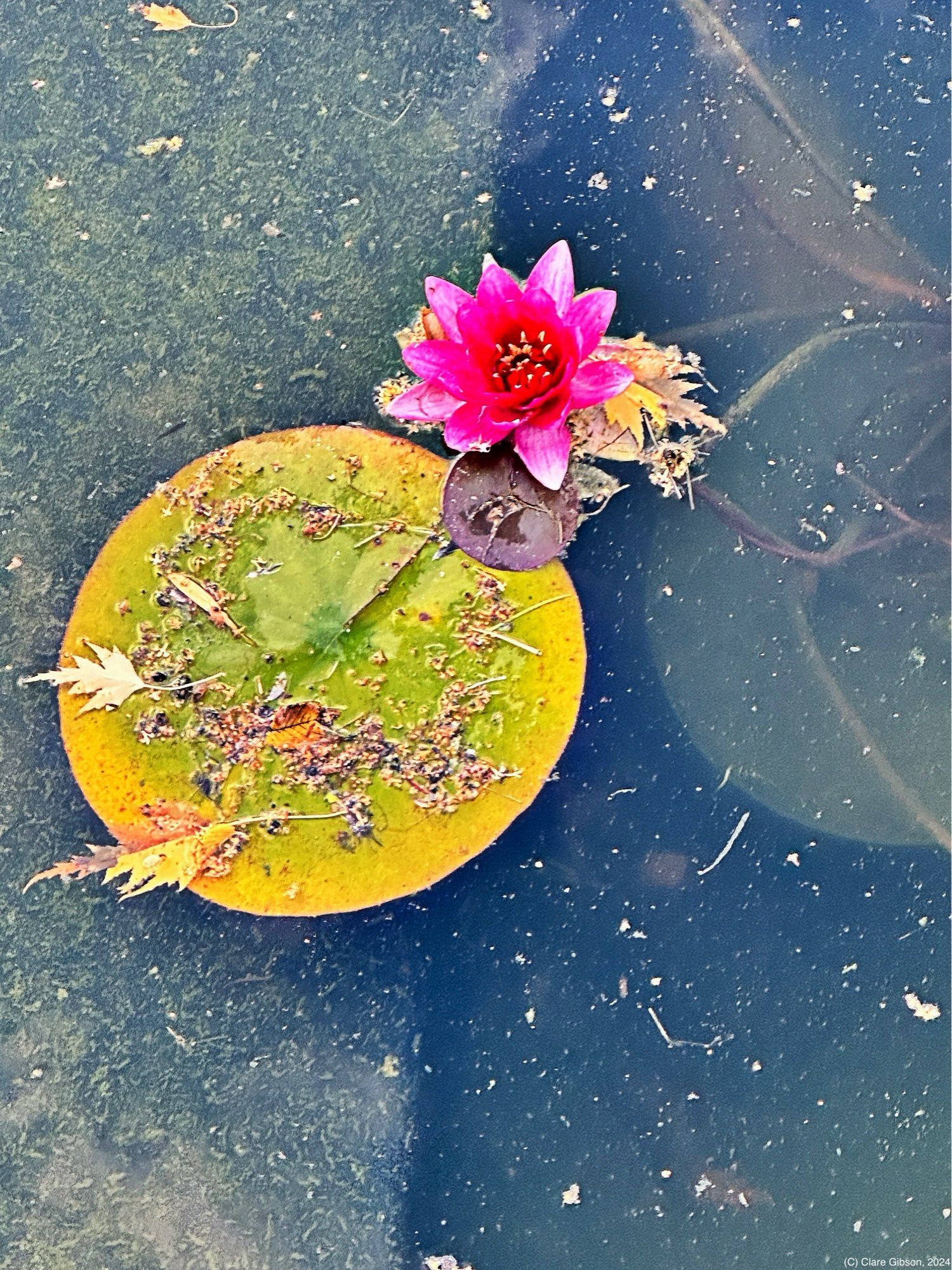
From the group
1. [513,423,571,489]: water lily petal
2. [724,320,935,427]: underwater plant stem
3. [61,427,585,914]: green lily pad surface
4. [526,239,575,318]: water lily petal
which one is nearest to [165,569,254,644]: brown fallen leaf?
[61,427,585,914]: green lily pad surface

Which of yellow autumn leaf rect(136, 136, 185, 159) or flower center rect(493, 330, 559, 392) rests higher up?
yellow autumn leaf rect(136, 136, 185, 159)

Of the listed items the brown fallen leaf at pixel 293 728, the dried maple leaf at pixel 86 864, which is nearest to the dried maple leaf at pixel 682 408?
the brown fallen leaf at pixel 293 728

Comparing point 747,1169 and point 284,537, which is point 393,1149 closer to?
point 747,1169

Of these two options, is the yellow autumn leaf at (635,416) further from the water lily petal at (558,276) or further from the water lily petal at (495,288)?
the water lily petal at (495,288)

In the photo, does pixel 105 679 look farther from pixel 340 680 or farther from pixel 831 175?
→ pixel 831 175

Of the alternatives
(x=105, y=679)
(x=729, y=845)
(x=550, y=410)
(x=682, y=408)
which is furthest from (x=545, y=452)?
(x=105, y=679)

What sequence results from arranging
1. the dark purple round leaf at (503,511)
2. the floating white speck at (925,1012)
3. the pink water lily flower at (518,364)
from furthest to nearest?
the floating white speck at (925,1012), the dark purple round leaf at (503,511), the pink water lily flower at (518,364)

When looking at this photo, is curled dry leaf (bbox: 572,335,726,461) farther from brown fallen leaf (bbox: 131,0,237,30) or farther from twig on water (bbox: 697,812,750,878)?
brown fallen leaf (bbox: 131,0,237,30)
